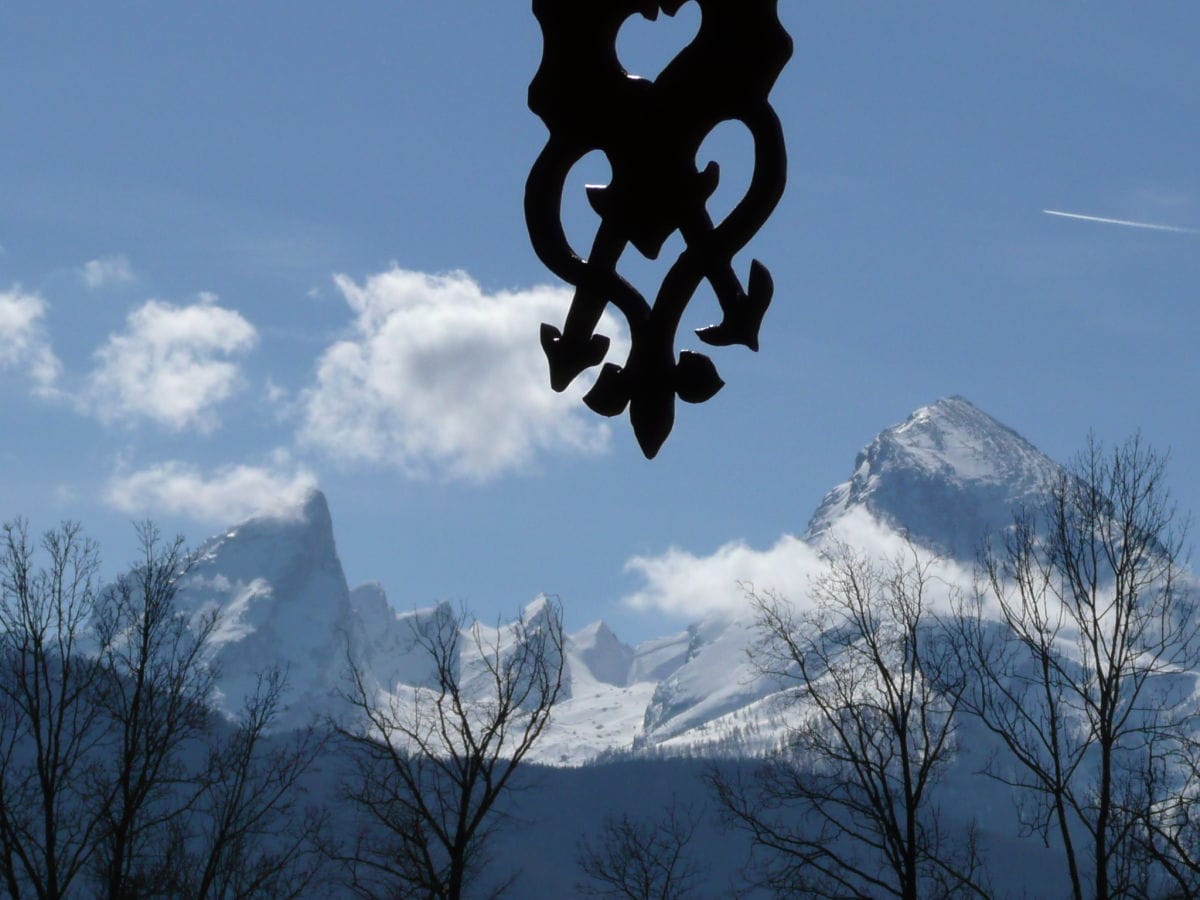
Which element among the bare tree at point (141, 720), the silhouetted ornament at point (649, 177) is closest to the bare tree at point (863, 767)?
Result: the bare tree at point (141, 720)

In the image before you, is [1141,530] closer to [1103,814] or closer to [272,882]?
[1103,814]

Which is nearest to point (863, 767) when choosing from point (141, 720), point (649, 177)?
point (141, 720)

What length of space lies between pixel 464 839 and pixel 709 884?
18842cm

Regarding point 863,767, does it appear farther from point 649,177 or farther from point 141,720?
point 649,177

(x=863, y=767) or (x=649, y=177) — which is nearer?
(x=649, y=177)

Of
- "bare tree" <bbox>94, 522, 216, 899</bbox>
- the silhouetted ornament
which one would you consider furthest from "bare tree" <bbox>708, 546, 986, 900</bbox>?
the silhouetted ornament

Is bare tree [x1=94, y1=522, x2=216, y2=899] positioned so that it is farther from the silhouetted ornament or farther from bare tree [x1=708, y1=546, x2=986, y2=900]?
the silhouetted ornament

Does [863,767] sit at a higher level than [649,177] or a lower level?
higher

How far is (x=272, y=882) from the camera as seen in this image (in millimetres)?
22344

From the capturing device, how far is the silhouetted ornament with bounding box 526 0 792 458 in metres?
2.85

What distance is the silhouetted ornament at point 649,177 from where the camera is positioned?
285 cm

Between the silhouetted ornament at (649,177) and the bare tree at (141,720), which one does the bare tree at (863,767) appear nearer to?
the bare tree at (141,720)

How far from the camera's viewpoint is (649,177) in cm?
299

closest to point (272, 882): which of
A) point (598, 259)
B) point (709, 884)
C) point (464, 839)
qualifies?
point (464, 839)
